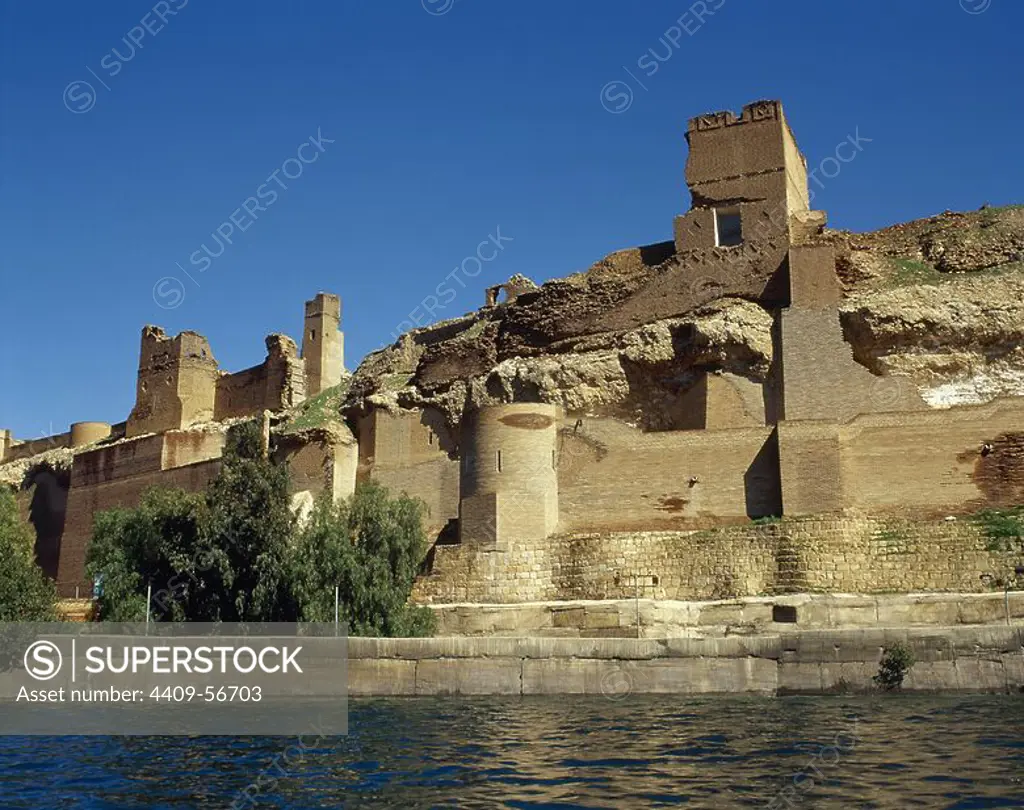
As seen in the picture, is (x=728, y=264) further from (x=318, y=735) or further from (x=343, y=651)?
(x=318, y=735)

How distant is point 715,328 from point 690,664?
12386mm

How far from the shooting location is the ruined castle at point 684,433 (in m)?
25.4

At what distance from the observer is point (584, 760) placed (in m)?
13.6

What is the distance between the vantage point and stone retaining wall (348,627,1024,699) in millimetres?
17906

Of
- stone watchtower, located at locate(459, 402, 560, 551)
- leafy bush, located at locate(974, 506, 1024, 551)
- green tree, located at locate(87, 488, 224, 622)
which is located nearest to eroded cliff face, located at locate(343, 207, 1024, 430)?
stone watchtower, located at locate(459, 402, 560, 551)

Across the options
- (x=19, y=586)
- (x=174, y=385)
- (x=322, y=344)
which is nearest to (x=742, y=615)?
(x=19, y=586)

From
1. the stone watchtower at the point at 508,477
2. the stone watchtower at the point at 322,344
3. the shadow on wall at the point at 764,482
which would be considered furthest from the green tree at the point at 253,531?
the stone watchtower at the point at 322,344

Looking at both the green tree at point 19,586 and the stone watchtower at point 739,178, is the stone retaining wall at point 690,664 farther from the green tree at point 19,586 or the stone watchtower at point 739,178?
the stone watchtower at point 739,178

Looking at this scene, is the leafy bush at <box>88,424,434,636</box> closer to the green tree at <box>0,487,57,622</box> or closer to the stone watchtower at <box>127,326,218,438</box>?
the green tree at <box>0,487,57,622</box>

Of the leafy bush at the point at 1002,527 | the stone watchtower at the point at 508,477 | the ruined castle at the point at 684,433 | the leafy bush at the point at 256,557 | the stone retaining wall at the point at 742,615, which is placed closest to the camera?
the stone retaining wall at the point at 742,615

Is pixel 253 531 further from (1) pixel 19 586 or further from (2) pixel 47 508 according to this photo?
(2) pixel 47 508

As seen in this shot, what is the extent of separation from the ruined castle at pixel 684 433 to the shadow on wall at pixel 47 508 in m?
5.77

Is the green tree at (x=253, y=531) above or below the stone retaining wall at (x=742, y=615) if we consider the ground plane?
above

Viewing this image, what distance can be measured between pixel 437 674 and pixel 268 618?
228 inches
